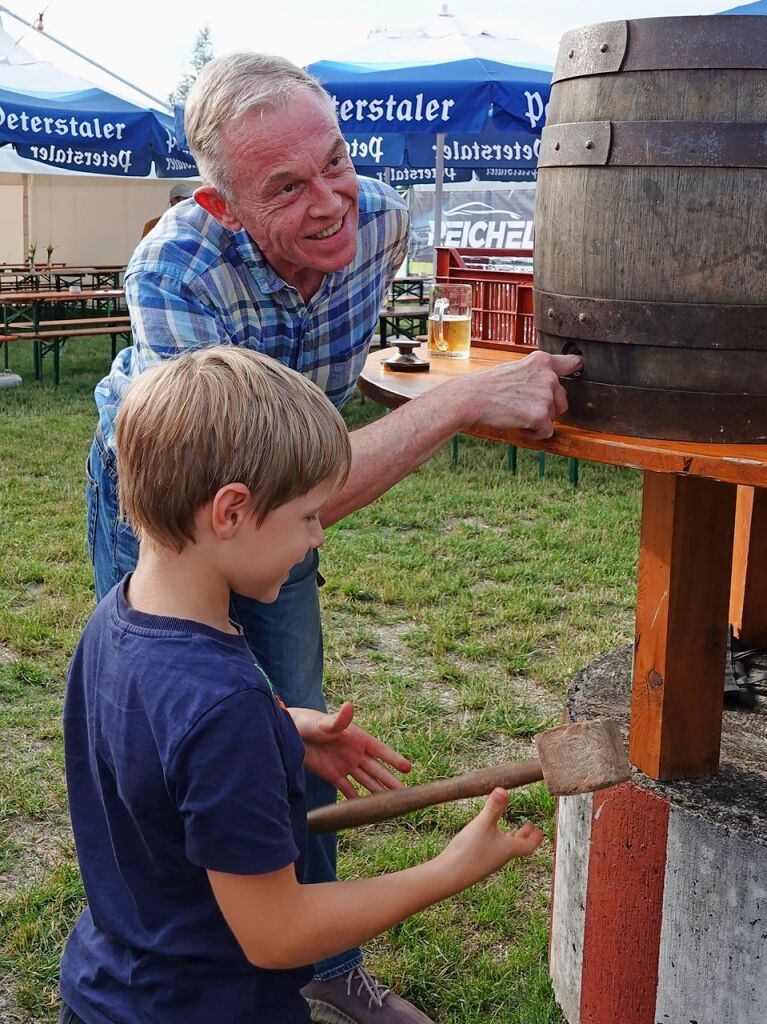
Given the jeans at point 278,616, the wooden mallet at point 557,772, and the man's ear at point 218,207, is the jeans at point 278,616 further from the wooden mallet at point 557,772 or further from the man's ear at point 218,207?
the wooden mallet at point 557,772

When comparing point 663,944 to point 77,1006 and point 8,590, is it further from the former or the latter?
point 8,590

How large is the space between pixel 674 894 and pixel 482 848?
2.42 ft

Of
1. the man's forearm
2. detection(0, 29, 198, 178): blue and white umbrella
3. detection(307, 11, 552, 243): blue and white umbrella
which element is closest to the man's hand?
the man's forearm

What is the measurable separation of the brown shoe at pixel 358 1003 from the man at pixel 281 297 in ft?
1.10

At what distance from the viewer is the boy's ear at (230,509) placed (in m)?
1.35

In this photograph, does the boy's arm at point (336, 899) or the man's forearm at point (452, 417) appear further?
the man's forearm at point (452, 417)

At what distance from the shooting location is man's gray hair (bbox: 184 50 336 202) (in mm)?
2012

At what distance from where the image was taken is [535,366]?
1918mm

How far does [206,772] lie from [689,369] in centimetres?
98

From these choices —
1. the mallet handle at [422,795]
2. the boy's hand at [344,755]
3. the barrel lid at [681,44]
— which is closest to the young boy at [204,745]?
the mallet handle at [422,795]

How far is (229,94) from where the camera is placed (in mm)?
→ 2021

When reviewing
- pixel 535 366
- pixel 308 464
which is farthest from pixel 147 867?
pixel 535 366

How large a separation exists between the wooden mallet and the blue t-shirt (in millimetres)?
196

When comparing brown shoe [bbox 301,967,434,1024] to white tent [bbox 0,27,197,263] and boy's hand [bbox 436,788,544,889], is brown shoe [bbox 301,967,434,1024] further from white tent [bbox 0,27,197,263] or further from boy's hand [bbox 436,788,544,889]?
white tent [bbox 0,27,197,263]
